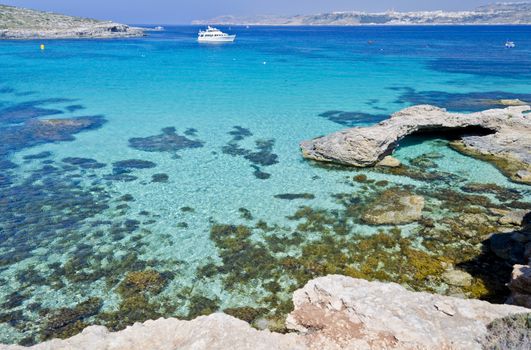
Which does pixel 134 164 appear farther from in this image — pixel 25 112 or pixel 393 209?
pixel 25 112

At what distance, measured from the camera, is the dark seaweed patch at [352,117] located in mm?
30672

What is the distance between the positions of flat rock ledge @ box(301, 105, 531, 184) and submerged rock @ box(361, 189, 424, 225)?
4045mm

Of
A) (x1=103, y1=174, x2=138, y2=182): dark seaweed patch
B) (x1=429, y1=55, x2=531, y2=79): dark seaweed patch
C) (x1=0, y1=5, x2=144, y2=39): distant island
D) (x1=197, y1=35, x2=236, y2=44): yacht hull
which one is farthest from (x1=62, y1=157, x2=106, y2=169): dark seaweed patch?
(x1=0, y1=5, x2=144, y2=39): distant island

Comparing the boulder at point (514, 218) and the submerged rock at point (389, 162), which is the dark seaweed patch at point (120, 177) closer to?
the submerged rock at point (389, 162)

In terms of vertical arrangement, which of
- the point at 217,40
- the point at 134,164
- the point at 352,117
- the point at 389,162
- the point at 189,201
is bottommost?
the point at 189,201

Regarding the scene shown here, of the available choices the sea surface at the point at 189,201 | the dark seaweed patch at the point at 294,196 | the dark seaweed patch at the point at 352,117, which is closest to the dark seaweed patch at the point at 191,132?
the sea surface at the point at 189,201

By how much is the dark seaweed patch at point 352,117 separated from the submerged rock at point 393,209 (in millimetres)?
13253

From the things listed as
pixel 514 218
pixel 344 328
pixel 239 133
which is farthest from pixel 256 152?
pixel 344 328

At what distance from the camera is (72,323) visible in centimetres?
1072

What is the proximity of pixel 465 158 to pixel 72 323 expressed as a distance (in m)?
21.2

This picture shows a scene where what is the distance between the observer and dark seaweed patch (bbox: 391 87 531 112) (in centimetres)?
3547

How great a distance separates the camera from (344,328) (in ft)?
23.9

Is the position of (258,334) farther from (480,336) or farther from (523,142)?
(523,142)

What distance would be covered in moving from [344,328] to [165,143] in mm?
20999
